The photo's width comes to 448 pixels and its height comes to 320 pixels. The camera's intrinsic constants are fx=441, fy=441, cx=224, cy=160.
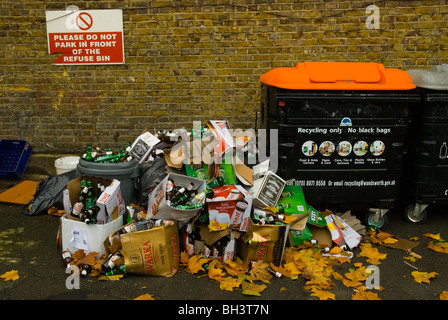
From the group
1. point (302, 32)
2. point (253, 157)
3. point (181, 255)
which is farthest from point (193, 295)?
point (302, 32)

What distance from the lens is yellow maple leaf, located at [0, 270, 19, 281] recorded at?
11.7ft

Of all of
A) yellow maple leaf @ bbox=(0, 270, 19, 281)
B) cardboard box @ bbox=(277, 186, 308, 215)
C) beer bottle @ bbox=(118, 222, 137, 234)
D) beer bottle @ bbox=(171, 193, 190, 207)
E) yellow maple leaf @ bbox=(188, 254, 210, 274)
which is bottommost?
yellow maple leaf @ bbox=(0, 270, 19, 281)

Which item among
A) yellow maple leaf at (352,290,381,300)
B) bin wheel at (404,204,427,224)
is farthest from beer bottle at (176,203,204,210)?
bin wheel at (404,204,427,224)

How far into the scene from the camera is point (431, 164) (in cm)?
443

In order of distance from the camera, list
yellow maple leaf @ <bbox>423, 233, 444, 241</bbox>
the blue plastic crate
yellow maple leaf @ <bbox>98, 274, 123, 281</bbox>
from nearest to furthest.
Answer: yellow maple leaf @ <bbox>98, 274, 123, 281</bbox>
yellow maple leaf @ <bbox>423, 233, 444, 241</bbox>
the blue plastic crate

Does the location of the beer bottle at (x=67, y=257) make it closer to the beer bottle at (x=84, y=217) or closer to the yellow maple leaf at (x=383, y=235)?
the beer bottle at (x=84, y=217)

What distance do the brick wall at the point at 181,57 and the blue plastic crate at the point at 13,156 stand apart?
169 millimetres

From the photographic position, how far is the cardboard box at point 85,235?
3695mm

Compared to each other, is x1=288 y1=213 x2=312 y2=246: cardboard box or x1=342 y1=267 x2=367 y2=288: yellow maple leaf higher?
x1=288 y1=213 x2=312 y2=246: cardboard box

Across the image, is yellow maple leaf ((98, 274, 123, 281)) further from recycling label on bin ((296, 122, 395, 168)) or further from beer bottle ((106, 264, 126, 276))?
recycling label on bin ((296, 122, 395, 168))

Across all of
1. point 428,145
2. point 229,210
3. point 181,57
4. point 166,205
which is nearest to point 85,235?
point 166,205

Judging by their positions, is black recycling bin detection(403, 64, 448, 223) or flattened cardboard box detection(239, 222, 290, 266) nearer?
flattened cardboard box detection(239, 222, 290, 266)

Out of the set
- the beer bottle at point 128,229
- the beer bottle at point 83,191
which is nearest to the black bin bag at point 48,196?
the beer bottle at point 83,191

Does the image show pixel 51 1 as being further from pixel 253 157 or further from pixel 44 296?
pixel 44 296
